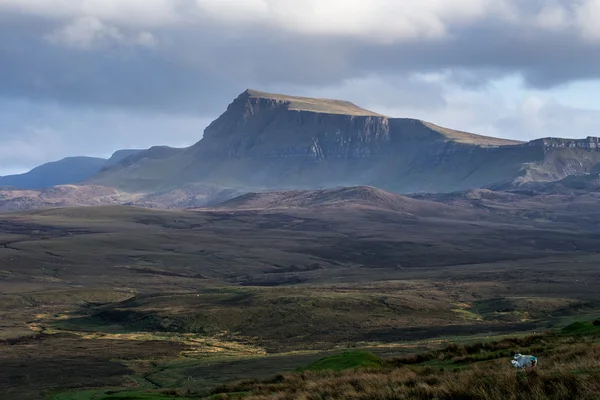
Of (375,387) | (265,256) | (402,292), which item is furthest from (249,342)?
(265,256)

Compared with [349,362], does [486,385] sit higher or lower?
higher

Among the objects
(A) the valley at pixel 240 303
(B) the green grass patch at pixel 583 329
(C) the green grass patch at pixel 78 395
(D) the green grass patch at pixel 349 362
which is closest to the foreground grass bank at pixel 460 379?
(D) the green grass patch at pixel 349 362

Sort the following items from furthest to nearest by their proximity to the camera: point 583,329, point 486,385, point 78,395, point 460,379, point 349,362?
point 78,395
point 583,329
point 349,362
point 460,379
point 486,385

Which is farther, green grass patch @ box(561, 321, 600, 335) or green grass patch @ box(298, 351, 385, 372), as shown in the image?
green grass patch @ box(561, 321, 600, 335)

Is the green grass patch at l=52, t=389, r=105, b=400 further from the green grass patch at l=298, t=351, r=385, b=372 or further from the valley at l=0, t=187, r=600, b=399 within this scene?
the green grass patch at l=298, t=351, r=385, b=372

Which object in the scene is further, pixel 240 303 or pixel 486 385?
pixel 240 303

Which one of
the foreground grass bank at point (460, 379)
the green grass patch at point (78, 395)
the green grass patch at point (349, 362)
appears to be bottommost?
the green grass patch at point (78, 395)

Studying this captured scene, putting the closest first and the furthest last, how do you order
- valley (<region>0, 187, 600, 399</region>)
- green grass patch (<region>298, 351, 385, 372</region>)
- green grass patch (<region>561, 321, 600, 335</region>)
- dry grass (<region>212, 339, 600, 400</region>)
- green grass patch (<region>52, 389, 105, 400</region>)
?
dry grass (<region>212, 339, 600, 400</region>) → green grass patch (<region>298, 351, 385, 372</region>) → green grass patch (<region>561, 321, 600, 335</region>) → green grass patch (<region>52, 389, 105, 400</region>) → valley (<region>0, 187, 600, 399</region>)

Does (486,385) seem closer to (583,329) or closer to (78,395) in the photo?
(583,329)

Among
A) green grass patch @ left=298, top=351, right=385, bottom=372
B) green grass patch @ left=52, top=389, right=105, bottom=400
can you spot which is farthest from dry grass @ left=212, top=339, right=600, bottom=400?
green grass patch @ left=52, top=389, right=105, bottom=400

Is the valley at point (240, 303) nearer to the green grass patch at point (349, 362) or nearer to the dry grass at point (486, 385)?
the green grass patch at point (349, 362)

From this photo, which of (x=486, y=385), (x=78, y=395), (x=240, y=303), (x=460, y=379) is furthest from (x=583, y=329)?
(x=240, y=303)

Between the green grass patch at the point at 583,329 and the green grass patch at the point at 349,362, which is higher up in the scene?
the green grass patch at the point at 583,329

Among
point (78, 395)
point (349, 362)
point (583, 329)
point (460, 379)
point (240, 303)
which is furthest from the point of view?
point (240, 303)
